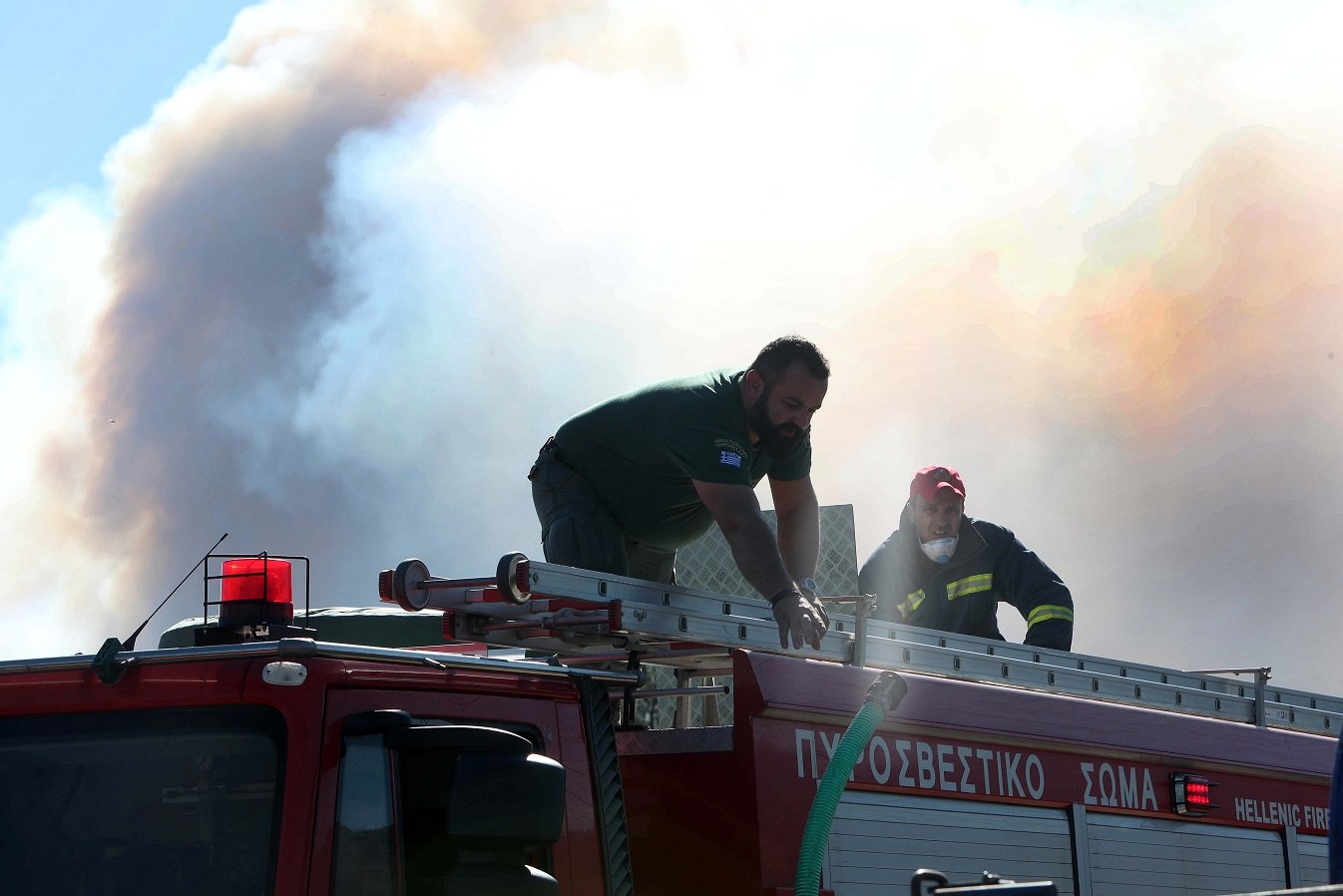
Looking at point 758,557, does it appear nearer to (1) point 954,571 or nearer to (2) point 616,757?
(2) point 616,757

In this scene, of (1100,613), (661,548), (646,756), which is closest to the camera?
(646,756)

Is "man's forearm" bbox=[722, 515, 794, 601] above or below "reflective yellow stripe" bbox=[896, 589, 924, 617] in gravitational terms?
below

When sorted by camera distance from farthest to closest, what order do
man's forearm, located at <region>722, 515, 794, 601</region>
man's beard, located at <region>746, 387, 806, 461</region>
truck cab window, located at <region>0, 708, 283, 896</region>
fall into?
man's beard, located at <region>746, 387, 806, 461</region> < man's forearm, located at <region>722, 515, 794, 601</region> < truck cab window, located at <region>0, 708, 283, 896</region>

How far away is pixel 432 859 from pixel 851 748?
1.00 metres

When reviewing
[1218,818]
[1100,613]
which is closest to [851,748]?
[1218,818]

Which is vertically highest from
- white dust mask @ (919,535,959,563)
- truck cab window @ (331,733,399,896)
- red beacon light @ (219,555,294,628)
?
white dust mask @ (919,535,959,563)

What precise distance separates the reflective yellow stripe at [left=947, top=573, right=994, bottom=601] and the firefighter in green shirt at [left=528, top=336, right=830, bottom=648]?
1.55m

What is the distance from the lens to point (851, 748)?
3490mm

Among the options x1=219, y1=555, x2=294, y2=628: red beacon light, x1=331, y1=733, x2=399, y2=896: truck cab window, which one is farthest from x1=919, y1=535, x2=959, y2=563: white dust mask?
x1=331, y1=733, x2=399, y2=896: truck cab window

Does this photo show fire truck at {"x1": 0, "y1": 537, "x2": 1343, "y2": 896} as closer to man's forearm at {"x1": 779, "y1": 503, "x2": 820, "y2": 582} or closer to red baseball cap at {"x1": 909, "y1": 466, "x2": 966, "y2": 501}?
man's forearm at {"x1": 779, "y1": 503, "x2": 820, "y2": 582}

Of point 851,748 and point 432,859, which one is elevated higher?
point 851,748

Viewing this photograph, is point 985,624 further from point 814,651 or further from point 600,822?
point 600,822

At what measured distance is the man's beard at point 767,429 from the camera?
4664 millimetres

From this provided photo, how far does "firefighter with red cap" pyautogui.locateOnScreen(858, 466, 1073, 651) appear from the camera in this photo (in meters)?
6.14
